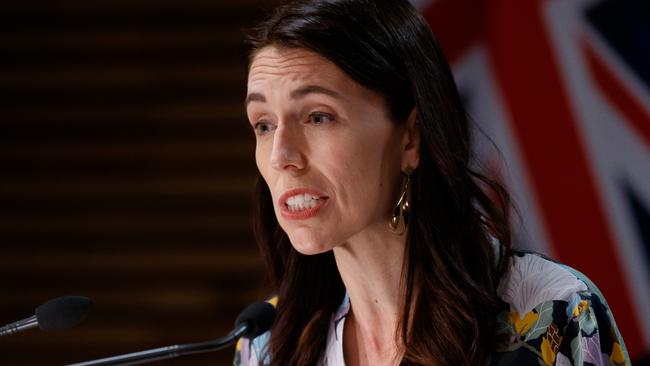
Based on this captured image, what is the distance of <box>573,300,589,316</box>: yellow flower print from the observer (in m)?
1.75

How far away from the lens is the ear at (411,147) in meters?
1.90

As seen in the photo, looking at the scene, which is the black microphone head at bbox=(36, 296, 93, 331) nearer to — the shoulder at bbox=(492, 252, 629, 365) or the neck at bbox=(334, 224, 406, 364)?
the neck at bbox=(334, 224, 406, 364)

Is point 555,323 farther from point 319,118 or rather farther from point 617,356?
point 319,118

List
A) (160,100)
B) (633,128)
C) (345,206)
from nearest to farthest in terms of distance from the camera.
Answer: (345,206)
(633,128)
(160,100)

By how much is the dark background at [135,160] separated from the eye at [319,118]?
2258 mm

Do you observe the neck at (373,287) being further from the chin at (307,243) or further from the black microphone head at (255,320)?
the black microphone head at (255,320)

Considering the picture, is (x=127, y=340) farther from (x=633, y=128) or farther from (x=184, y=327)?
(x=633, y=128)

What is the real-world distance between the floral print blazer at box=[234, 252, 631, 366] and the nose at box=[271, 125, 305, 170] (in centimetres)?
50

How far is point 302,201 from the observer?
5.94ft

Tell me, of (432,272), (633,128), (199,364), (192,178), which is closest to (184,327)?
(199,364)

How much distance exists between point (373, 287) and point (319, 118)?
0.41 m

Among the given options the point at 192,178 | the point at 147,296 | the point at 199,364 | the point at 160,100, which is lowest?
the point at 199,364

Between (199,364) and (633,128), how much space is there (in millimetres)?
2133

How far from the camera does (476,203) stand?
2.07 meters
